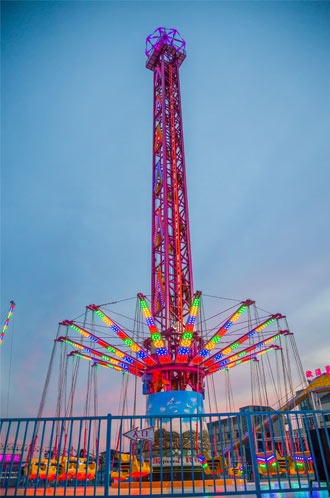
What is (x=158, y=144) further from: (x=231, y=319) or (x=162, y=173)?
(x=231, y=319)

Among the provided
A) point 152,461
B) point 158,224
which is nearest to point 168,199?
point 158,224

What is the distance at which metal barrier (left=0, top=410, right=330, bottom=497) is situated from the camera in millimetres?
6273

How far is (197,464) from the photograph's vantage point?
15922 mm

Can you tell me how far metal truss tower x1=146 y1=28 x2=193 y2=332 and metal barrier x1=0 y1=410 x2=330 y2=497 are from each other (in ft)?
24.0

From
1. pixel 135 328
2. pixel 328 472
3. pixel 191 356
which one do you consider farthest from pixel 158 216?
pixel 328 472

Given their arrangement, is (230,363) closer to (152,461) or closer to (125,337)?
(125,337)

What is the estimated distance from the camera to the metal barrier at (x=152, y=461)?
6.27 metres

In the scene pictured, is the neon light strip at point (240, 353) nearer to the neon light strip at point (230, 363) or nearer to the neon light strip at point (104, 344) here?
the neon light strip at point (230, 363)

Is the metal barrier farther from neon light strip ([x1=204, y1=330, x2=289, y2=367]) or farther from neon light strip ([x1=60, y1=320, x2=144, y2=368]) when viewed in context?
neon light strip ([x1=60, y1=320, x2=144, y2=368])

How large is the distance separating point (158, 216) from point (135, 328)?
27.7ft

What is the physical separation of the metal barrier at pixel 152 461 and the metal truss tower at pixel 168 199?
7.32 m

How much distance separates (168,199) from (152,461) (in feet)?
53.2

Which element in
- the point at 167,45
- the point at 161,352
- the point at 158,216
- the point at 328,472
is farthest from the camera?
the point at 167,45

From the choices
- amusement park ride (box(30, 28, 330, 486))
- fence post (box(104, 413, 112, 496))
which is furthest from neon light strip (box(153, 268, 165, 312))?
fence post (box(104, 413, 112, 496))
